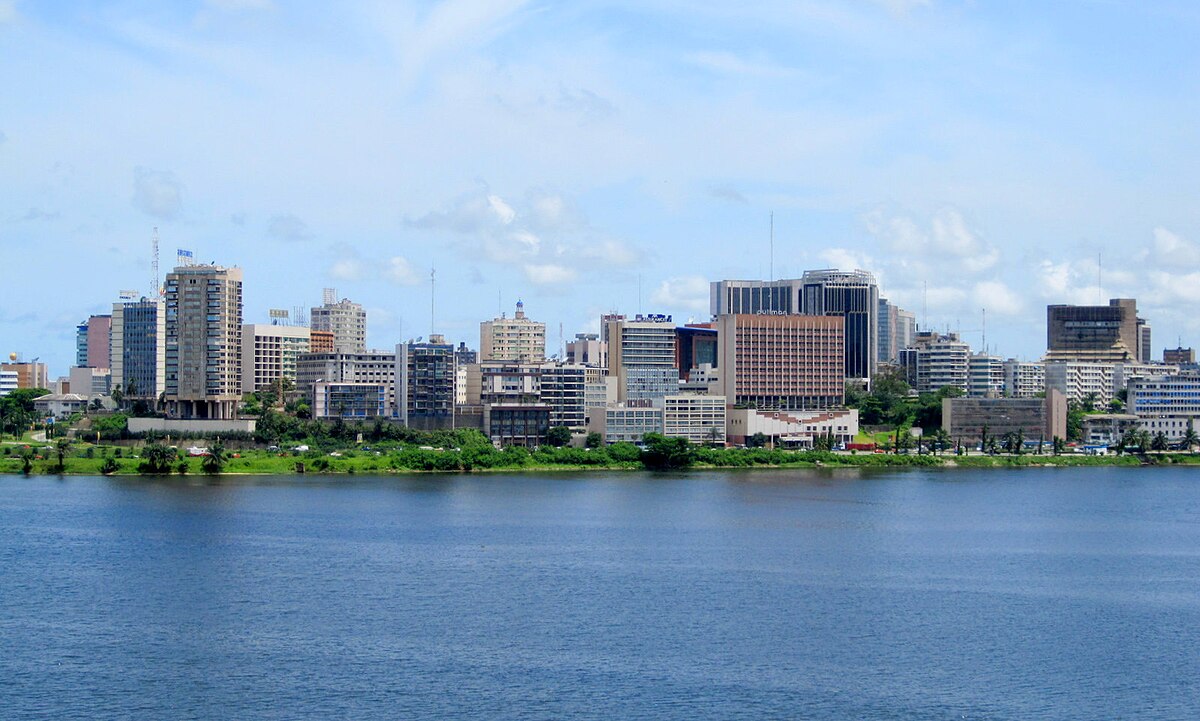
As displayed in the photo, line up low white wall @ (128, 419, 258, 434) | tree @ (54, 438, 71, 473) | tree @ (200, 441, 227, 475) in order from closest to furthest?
tree @ (54, 438, 71, 473)
tree @ (200, 441, 227, 475)
low white wall @ (128, 419, 258, 434)

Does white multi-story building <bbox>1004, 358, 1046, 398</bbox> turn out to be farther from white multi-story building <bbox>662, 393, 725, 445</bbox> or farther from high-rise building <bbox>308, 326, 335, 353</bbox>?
high-rise building <bbox>308, 326, 335, 353</bbox>

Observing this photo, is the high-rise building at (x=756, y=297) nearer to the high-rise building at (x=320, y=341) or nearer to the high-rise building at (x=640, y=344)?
the high-rise building at (x=640, y=344)

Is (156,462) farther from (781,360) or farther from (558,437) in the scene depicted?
(781,360)

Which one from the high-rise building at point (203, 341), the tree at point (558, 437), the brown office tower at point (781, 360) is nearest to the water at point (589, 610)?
the tree at point (558, 437)

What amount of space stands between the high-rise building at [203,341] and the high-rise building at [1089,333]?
269ft

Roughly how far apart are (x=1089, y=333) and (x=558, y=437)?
78.0m

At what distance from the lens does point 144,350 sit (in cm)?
10125

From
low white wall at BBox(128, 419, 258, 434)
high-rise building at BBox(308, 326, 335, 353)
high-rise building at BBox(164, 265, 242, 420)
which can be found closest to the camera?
low white wall at BBox(128, 419, 258, 434)

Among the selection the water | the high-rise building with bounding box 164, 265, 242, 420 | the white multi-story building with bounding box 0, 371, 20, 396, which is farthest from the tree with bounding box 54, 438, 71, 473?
the white multi-story building with bounding box 0, 371, 20, 396

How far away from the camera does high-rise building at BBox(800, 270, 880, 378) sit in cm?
13875

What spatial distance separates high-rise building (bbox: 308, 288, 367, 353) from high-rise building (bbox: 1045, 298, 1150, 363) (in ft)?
214

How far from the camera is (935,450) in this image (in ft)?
310

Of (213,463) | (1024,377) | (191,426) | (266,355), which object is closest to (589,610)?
(213,463)

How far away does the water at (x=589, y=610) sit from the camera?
2650 cm
